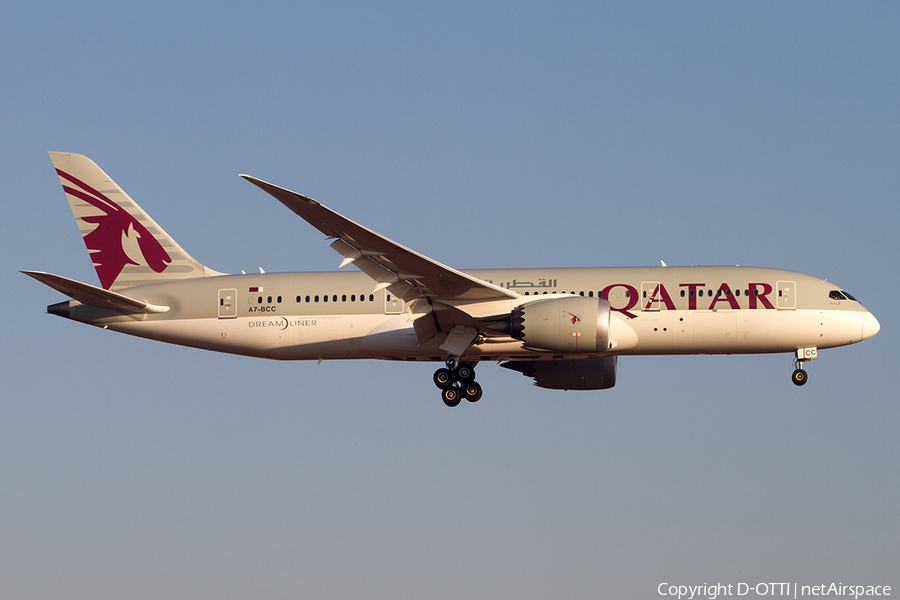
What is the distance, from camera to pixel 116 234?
3972 centimetres

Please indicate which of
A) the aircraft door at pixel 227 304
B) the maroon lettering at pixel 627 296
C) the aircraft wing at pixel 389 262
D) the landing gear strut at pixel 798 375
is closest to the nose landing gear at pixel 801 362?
the landing gear strut at pixel 798 375

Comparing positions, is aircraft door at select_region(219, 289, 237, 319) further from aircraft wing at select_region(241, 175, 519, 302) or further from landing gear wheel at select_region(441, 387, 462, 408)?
landing gear wheel at select_region(441, 387, 462, 408)

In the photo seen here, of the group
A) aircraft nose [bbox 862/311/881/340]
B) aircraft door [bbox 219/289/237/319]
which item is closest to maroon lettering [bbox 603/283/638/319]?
aircraft nose [bbox 862/311/881/340]

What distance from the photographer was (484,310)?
33.9 metres

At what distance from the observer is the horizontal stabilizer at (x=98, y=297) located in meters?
34.1

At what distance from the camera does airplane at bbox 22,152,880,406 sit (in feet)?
108

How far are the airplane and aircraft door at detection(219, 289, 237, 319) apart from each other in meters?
0.03

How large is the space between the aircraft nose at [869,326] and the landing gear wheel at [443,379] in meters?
13.3

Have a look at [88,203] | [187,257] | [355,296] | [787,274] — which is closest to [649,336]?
[787,274]

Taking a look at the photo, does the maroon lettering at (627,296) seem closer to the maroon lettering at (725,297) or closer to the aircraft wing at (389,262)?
the maroon lettering at (725,297)

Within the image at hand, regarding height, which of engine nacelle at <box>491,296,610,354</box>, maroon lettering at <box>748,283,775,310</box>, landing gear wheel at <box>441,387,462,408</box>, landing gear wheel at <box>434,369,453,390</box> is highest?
maroon lettering at <box>748,283,775,310</box>

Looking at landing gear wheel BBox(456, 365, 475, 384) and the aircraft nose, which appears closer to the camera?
the aircraft nose

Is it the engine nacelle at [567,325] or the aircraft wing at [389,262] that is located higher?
the aircraft wing at [389,262]

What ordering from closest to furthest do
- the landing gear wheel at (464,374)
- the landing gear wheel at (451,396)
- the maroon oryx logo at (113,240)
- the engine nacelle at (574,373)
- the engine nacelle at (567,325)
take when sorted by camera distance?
the engine nacelle at (567,325)
the landing gear wheel at (464,374)
the landing gear wheel at (451,396)
the engine nacelle at (574,373)
the maroon oryx logo at (113,240)
